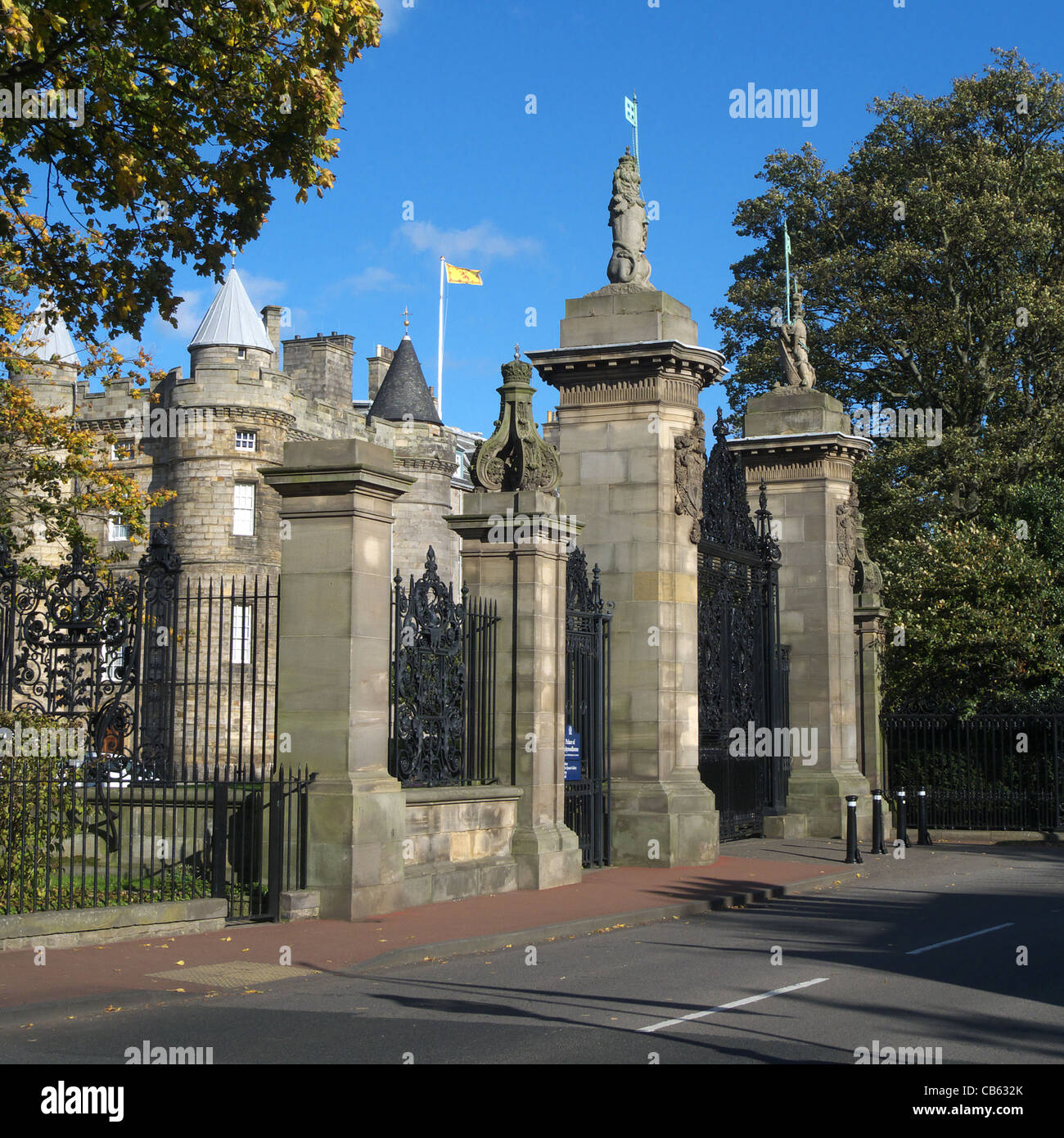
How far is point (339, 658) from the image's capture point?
12734mm

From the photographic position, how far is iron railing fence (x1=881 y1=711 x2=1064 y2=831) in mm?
26328

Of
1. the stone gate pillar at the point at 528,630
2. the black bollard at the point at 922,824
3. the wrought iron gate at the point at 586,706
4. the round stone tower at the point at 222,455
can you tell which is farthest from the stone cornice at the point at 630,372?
the round stone tower at the point at 222,455

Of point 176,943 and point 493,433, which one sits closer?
point 176,943

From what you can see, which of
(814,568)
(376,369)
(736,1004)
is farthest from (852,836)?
(376,369)

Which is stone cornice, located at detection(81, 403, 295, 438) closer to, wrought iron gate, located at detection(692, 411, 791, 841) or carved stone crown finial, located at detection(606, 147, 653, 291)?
wrought iron gate, located at detection(692, 411, 791, 841)

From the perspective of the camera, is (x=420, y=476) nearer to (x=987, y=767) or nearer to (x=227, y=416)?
(x=227, y=416)

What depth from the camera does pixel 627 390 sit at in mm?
18594

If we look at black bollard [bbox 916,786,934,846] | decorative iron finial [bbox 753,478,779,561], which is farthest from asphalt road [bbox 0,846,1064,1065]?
black bollard [bbox 916,786,934,846]

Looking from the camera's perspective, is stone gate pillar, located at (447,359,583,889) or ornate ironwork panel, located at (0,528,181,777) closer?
ornate ironwork panel, located at (0,528,181,777)

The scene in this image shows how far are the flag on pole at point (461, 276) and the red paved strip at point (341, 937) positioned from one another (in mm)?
48501

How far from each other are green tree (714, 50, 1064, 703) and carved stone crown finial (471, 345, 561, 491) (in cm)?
1681
